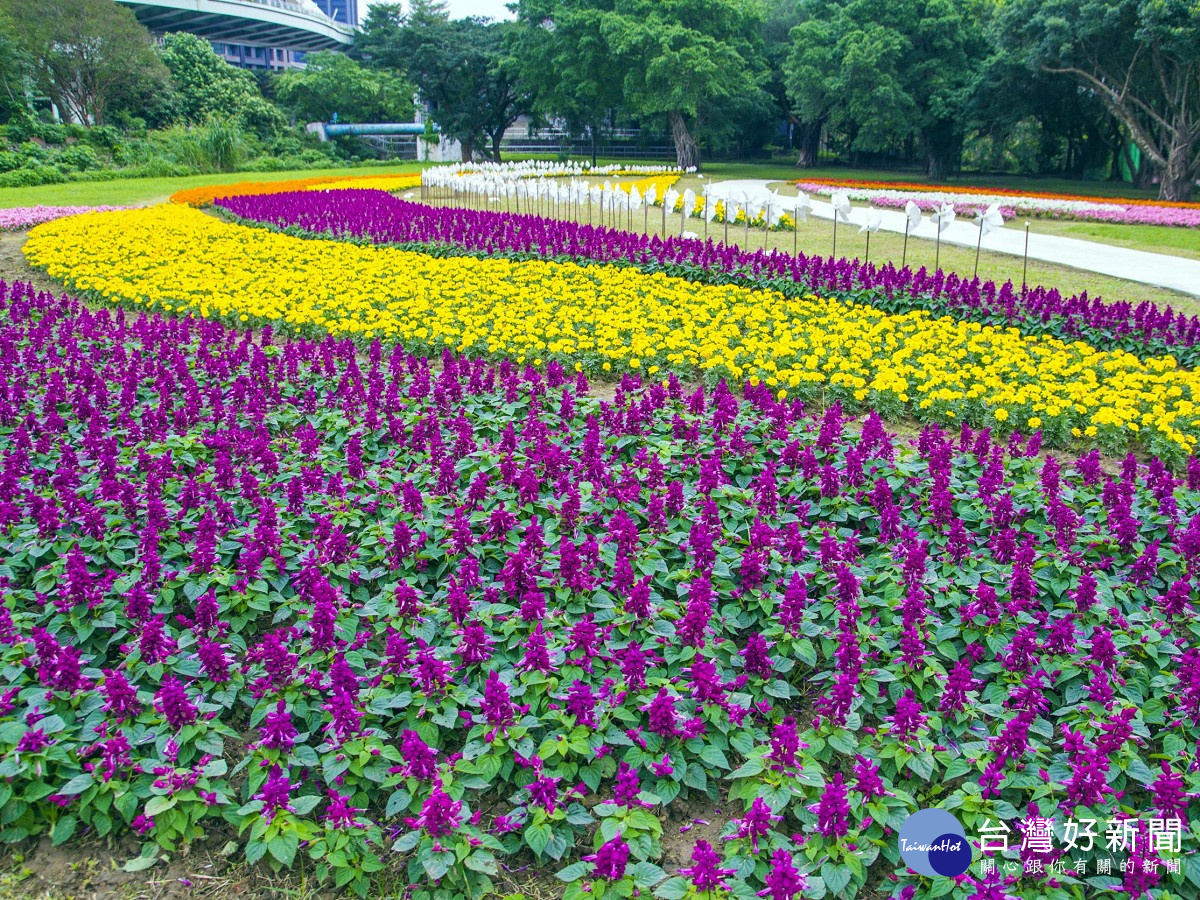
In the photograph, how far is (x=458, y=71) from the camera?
48031 mm

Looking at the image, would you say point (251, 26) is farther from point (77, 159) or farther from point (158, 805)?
point (158, 805)

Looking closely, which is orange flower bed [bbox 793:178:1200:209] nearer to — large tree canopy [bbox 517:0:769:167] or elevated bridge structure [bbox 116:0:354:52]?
large tree canopy [bbox 517:0:769:167]

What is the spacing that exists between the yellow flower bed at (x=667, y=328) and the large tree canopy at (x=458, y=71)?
39.0 metres

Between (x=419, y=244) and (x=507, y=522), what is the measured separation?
10641mm

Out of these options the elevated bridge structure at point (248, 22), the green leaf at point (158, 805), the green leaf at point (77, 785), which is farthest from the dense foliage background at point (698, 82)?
the green leaf at point (77, 785)

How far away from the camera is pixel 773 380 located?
21.7 ft

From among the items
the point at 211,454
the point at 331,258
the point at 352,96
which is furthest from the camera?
the point at 352,96

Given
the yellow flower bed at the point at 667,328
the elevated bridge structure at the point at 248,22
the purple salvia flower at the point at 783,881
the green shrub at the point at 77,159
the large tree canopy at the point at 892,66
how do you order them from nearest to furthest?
the purple salvia flower at the point at 783,881 → the yellow flower bed at the point at 667,328 → the large tree canopy at the point at 892,66 → the green shrub at the point at 77,159 → the elevated bridge structure at the point at 248,22

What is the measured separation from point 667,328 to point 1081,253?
9.37m

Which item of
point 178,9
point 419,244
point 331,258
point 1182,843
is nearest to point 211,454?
point 1182,843

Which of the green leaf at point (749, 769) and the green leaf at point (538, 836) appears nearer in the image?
the green leaf at point (538, 836)

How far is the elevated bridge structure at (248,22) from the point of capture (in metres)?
57.0

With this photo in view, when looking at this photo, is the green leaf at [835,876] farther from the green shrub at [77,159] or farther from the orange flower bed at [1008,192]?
the green shrub at [77,159]

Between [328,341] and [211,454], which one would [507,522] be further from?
[328,341]
